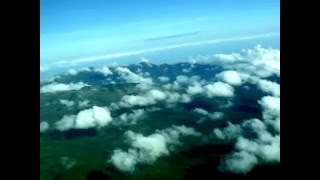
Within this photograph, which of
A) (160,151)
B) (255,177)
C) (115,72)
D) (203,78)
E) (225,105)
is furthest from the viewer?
(115,72)

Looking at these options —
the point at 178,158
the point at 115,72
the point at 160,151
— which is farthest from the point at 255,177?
the point at 115,72

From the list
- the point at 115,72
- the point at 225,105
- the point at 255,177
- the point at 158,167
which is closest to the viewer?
the point at 255,177

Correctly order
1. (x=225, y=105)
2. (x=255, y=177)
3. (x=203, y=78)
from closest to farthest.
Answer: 1. (x=255, y=177)
2. (x=225, y=105)
3. (x=203, y=78)

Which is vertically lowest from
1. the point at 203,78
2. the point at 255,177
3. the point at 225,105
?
the point at 255,177
